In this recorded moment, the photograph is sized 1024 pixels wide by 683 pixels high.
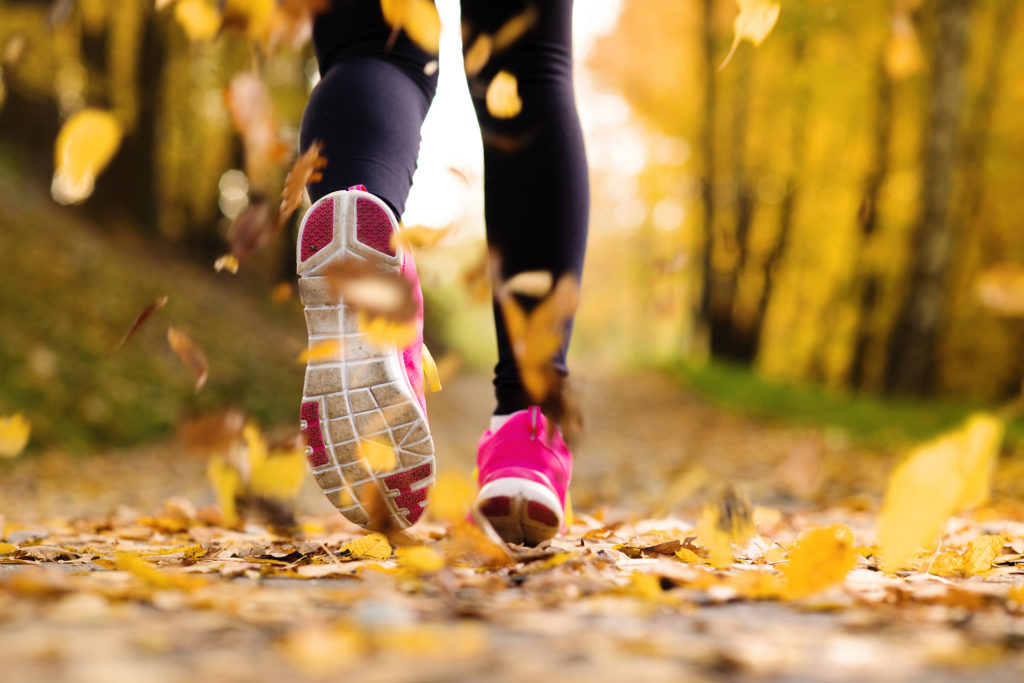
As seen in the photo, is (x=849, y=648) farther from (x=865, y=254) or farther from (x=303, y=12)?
(x=865, y=254)

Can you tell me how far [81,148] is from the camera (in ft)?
3.89

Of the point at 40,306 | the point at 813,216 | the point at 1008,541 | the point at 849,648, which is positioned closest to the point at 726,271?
the point at 813,216

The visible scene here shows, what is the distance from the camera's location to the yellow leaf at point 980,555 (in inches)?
49.0

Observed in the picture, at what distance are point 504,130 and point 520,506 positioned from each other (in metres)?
0.67

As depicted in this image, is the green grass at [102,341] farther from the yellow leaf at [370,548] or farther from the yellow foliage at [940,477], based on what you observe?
the yellow foliage at [940,477]

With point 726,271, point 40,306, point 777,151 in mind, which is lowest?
point 40,306

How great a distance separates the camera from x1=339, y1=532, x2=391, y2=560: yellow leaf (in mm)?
1295

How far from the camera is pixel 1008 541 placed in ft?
4.67

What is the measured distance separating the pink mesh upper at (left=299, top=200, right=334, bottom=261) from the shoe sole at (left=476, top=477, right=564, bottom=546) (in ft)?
1.51

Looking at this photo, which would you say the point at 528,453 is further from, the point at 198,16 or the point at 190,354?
the point at 198,16

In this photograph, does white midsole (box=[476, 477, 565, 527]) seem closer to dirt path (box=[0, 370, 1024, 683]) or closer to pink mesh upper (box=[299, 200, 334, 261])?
dirt path (box=[0, 370, 1024, 683])

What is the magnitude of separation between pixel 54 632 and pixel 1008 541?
1487 millimetres

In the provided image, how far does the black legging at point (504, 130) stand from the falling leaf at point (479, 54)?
17 millimetres

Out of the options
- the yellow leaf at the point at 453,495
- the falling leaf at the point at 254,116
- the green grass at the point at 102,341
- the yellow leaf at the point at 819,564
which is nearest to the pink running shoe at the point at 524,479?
the yellow leaf at the point at 453,495
